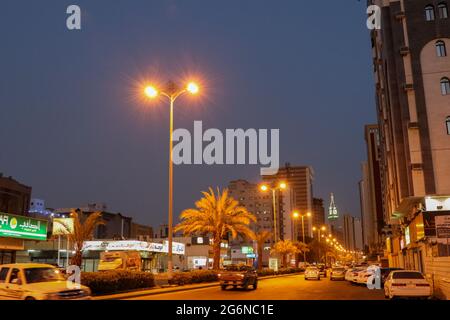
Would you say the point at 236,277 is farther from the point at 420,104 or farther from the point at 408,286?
the point at 420,104

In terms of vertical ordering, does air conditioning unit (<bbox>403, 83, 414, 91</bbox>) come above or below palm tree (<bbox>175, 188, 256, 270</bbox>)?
above

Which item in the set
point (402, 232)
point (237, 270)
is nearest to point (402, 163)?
point (402, 232)

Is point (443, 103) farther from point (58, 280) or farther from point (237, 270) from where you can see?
point (58, 280)

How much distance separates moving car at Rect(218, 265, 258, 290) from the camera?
29.2m

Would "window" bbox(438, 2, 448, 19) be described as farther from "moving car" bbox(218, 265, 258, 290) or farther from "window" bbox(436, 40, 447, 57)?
"moving car" bbox(218, 265, 258, 290)

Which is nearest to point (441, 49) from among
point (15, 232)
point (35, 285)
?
point (15, 232)

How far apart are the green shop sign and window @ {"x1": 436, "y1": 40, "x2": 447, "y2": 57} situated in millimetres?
39733

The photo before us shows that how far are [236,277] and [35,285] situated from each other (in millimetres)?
16086

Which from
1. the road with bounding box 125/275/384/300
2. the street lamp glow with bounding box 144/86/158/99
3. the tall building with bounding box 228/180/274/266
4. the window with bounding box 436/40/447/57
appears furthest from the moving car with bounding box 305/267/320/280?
the tall building with bounding box 228/180/274/266

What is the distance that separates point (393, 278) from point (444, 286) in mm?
3123

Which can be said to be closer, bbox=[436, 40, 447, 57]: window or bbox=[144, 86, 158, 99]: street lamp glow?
bbox=[144, 86, 158, 99]: street lamp glow

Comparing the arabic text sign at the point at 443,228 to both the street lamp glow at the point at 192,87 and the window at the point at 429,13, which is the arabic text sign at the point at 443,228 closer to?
the street lamp glow at the point at 192,87

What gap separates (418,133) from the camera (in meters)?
45.2

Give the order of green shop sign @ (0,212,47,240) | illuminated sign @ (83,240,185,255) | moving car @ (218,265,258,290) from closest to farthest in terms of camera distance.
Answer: moving car @ (218,265,258,290) < green shop sign @ (0,212,47,240) < illuminated sign @ (83,240,185,255)
